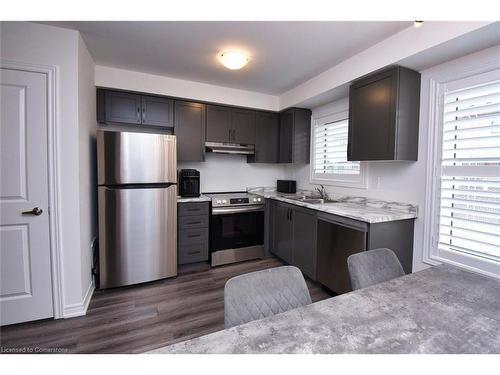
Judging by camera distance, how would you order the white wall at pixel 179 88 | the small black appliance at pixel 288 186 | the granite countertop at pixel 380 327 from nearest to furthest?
the granite countertop at pixel 380 327, the white wall at pixel 179 88, the small black appliance at pixel 288 186

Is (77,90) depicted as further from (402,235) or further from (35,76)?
(402,235)

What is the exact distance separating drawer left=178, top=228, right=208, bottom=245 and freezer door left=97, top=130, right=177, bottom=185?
71 cm

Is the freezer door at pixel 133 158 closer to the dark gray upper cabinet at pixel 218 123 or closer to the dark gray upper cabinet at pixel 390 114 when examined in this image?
the dark gray upper cabinet at pixel 218 123

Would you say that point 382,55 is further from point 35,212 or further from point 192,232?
point 35,212

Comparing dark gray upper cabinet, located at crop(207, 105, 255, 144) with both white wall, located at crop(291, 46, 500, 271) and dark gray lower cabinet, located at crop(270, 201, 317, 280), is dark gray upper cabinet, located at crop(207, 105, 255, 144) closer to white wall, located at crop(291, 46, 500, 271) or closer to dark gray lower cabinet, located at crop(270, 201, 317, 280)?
dark gray lower cabinet, located at crop(270, 201, 317, 280)

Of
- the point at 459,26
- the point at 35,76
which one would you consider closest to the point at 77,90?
the point at 35,76

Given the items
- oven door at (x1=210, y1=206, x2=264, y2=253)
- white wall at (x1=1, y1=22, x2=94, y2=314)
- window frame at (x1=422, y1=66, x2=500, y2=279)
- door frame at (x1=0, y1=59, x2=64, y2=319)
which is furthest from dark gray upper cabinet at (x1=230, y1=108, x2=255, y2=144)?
window frame at (x1=422, y1=66, x2=500, y2=279)

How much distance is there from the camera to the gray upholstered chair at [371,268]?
48.6 inches

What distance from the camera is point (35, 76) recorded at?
181cm

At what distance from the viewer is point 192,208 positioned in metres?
2.91

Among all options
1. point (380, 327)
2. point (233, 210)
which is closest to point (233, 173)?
point (233, 210)

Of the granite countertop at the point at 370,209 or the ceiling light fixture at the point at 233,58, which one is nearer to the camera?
the granite countertop at the point at 370,209

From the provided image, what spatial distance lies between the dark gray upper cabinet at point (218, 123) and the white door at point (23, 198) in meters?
1.77

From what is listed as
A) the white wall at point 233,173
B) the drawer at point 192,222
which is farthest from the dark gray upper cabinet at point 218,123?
the drawer at point 192,222
